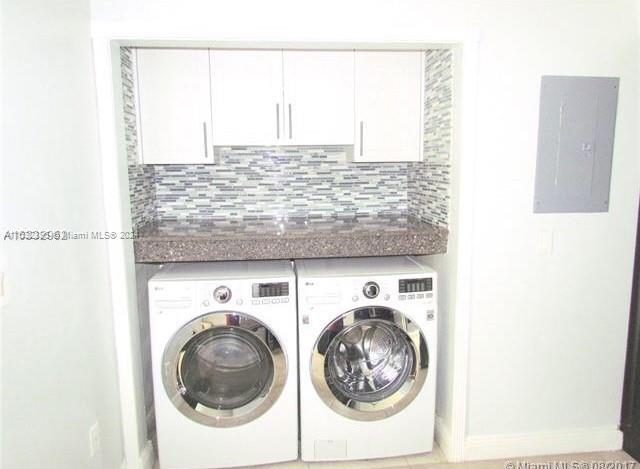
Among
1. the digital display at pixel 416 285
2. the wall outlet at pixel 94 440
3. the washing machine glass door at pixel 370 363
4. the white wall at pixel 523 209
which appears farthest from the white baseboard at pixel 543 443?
the wall outlet at pixel 94 440

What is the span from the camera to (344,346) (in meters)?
1.90

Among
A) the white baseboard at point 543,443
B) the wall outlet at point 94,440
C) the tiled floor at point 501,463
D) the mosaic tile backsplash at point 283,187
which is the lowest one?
the tiled floor at point 501,463

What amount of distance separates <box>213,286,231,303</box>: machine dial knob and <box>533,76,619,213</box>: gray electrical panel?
1.38m

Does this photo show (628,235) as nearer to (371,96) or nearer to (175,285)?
(371,96)

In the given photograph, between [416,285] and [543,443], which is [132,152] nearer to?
[416,285]

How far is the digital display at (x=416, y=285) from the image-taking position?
5.94 feet

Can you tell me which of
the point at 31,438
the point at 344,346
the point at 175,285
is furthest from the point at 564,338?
the point at 31,438

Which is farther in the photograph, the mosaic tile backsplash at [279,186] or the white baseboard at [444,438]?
the mosaic tile backsplash at [279,186]

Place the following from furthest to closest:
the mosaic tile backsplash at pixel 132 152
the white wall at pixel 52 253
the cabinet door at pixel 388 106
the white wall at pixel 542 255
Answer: the cabinet door at pixel 388 106
the mosaic tile backsplash at pixel 132 152
the white wall at pixel 542 255
the white wall at pixel 52 253

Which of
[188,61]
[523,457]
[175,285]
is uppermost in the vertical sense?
[188,61]

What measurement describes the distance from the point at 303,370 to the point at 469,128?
4.15 feet

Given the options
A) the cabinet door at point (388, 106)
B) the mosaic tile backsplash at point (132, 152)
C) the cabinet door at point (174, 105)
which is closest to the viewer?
the mosaic tile backsplash at point (132, 152)

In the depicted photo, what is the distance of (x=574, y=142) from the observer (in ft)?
5.80

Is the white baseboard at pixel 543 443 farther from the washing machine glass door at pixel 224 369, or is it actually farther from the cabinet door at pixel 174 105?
the cabinet door at pixel 174 105
